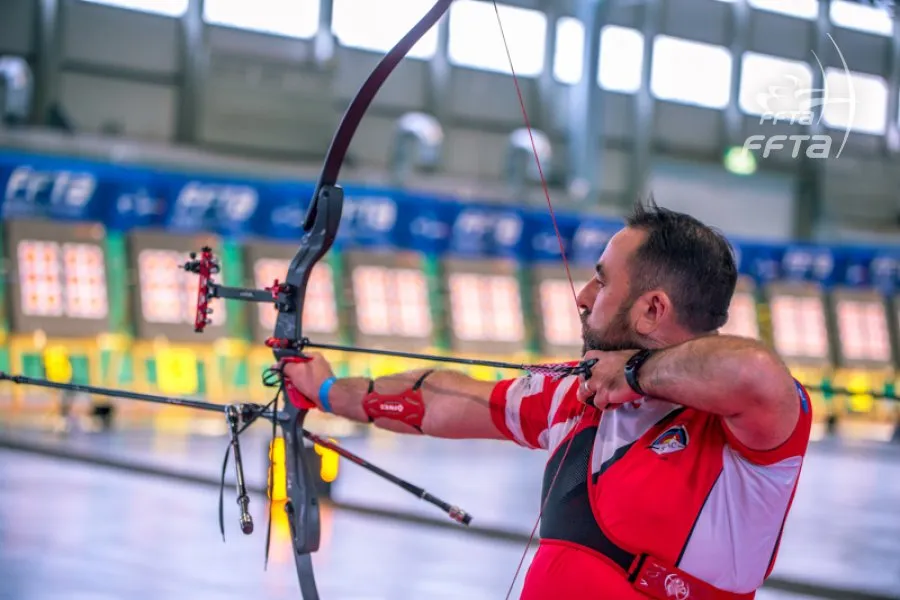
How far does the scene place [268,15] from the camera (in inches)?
576

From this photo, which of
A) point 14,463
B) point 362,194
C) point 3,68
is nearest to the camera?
point 14,463

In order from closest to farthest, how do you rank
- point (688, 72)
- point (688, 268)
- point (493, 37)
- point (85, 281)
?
point (688, 268) → point (85, 281) → point (493, 37) → point (688, 72)

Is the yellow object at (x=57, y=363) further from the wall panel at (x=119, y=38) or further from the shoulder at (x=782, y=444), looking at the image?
the shoulder at (x=782, y=444)

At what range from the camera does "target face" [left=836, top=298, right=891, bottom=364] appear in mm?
16609

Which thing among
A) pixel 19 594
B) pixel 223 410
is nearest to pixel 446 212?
pixel 19 594

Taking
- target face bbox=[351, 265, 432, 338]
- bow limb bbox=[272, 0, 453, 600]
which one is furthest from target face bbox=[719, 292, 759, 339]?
bow limb bbox=[272, 0, 453, 600]

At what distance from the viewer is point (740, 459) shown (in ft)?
6.31

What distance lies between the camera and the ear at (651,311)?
200 cm

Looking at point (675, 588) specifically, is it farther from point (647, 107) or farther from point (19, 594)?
point (647, 107)

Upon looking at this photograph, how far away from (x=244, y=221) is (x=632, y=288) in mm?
10053

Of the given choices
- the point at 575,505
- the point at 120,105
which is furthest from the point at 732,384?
the point at 120,105

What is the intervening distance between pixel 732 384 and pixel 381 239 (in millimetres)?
10999

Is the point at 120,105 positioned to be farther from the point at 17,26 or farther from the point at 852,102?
the point at 852,102

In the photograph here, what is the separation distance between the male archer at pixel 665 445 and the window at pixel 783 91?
A: 1.42 m
